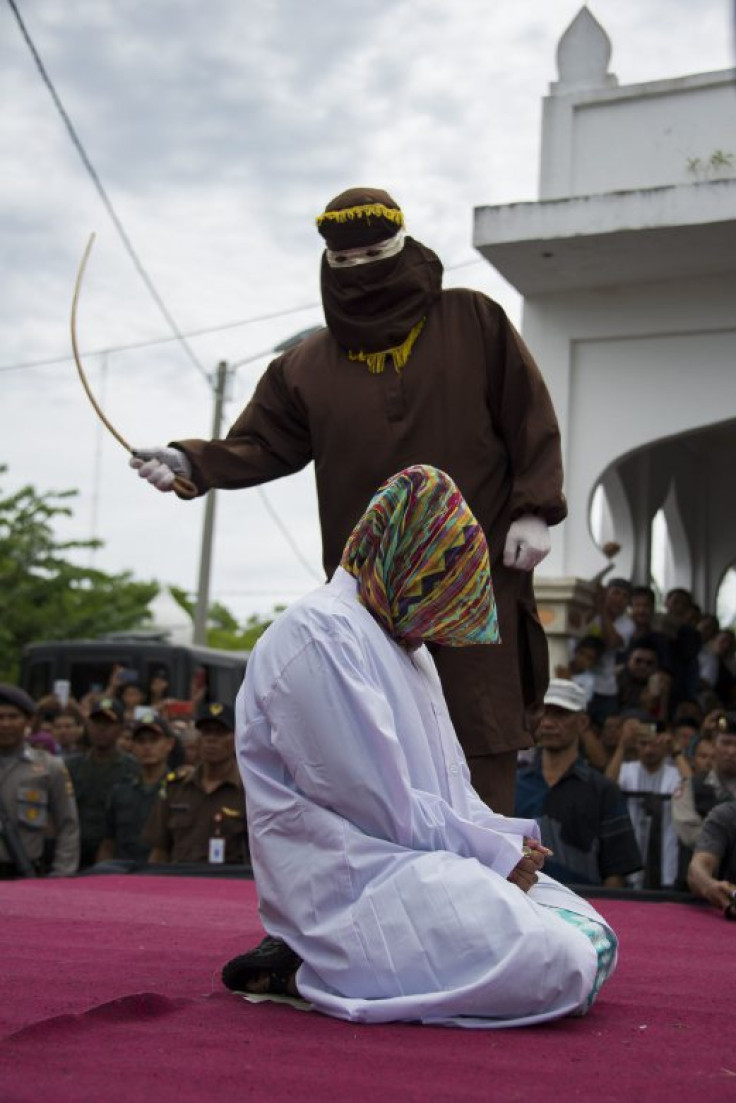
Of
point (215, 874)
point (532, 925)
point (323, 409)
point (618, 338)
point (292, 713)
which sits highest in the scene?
point (618, 338)

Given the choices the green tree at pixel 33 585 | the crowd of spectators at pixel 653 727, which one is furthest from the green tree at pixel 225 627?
the crowd of spectators at pixel 653 727

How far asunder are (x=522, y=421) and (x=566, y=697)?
10.8ft

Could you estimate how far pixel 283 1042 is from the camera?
8.37 feet

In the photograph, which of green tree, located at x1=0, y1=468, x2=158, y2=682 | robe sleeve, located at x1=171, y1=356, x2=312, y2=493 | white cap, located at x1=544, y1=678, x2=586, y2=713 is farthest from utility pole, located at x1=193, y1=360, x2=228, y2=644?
robe sleeve, located at x1=171, y1=356, x2=312, y2=493

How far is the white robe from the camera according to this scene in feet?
9.17

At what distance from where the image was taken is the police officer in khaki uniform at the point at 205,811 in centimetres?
758

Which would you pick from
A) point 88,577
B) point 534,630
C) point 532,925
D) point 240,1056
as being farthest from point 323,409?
point 88,577

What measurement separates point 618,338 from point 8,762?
5074 millimetres

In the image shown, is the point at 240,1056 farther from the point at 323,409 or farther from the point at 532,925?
the point at 323,409

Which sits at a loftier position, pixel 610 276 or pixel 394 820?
pixel 610 276

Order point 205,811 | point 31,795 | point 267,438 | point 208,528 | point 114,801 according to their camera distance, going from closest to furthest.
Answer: point 267,438, point 31,795, point 205,811, point 114,801, point 208,528

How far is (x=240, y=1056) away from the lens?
240 cm

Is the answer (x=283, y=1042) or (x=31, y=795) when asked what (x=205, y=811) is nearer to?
(x=31, y=795)

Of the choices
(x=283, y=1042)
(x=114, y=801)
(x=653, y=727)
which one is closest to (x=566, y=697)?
(x=653, y=727)
